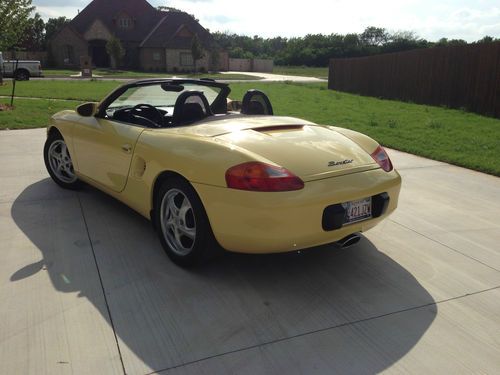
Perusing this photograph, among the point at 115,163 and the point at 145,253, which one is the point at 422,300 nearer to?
the point at 145,253

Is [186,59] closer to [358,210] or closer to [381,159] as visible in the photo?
[381,159]

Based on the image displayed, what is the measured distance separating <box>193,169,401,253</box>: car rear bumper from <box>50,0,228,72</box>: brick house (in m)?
49.7

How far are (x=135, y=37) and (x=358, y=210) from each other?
174 feet

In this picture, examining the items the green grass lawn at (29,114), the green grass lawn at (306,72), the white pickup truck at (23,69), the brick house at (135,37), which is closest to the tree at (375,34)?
the green grass lawn at (306,72)

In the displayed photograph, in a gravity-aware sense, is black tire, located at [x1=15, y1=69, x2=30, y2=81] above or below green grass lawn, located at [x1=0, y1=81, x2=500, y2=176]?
above

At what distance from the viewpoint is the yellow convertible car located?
108 inches

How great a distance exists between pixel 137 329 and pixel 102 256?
105 centimetres

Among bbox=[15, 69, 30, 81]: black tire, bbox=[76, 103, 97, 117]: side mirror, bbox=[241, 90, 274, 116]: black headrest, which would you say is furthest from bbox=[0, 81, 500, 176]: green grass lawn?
bbox=[15, 69, 30, 81]: black tire

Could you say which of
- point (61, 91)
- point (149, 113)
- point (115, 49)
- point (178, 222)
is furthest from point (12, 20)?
point (115, 49)

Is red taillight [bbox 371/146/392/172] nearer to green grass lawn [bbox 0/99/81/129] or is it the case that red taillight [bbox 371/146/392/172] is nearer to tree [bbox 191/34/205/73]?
green grass lawn [bbox 0/99/81/129]

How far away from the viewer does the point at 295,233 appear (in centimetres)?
275

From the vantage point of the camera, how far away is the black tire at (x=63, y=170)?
495cm

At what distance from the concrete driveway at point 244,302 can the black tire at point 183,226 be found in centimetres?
13

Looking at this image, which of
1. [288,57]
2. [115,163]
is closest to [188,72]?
[288,57]
